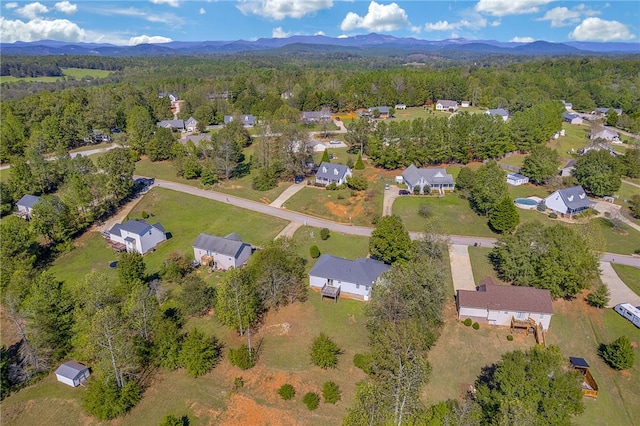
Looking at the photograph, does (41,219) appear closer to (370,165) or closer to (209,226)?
(209,226)

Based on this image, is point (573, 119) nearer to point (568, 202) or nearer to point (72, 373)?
point (568, 202)

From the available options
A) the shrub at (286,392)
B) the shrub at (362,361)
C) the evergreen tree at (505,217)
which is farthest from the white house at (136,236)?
the evergreen tree at (505,217)

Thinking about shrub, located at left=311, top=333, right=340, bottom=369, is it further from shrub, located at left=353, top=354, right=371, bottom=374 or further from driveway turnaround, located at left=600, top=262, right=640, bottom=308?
driveway turnaround, located at left=600, top=262, right=640, bottom=308

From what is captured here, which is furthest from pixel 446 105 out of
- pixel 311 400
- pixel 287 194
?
pixel 311 400

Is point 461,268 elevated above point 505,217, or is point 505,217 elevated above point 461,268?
point 505,217

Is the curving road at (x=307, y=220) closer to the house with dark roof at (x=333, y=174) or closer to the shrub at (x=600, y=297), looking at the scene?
the shrub at (x=600, y=297)

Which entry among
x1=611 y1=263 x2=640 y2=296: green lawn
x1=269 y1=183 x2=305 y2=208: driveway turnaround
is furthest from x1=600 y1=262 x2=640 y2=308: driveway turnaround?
x1=269 y1=183 x2=305 y2=208: driveway turnaround

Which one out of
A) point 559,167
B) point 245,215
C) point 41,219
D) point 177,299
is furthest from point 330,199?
point 559,167
